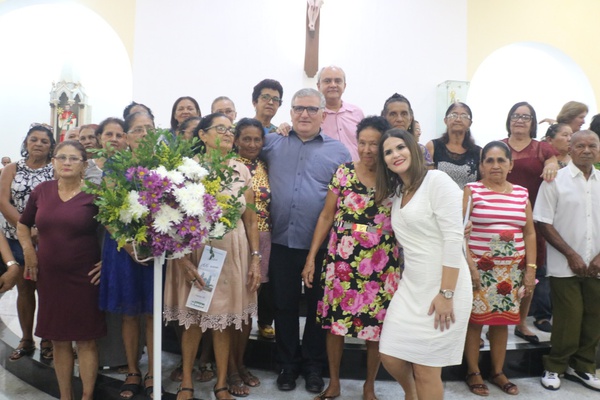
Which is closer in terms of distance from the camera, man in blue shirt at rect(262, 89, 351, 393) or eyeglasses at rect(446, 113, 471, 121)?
man in blue shirt at rect(262, 89, 351, 393)

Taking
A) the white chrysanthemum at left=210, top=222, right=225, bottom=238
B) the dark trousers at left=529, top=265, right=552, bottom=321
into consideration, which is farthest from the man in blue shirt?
the dark trousers at left=529, top=265, right=552, bottom=321

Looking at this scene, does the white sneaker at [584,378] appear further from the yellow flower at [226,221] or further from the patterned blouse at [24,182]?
the patterned blouse at [24,182]

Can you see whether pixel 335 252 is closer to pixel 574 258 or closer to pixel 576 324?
pixel 574 258

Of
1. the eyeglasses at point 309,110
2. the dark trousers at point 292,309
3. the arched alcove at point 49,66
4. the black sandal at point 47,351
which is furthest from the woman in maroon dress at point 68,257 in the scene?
the arched alcove at point 49,66

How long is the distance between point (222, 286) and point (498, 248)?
1.66 m

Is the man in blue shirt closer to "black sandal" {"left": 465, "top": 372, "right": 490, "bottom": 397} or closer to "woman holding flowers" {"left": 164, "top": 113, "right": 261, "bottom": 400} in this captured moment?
"woman holding flowers" {"left": 164, "top": 113, "right": 261, "bottom": 400}

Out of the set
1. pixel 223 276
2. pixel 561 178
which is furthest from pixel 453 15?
pixel 223 276

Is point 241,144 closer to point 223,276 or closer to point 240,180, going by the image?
point 240,180

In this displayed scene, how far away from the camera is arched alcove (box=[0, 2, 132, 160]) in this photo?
7148mm

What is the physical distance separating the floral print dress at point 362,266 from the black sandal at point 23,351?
7.28 feet

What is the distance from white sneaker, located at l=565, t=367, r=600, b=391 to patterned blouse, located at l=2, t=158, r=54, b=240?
383cm

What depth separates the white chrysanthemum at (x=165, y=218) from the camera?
1.92 m

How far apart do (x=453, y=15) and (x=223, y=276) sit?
221 inches

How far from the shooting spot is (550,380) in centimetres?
296
